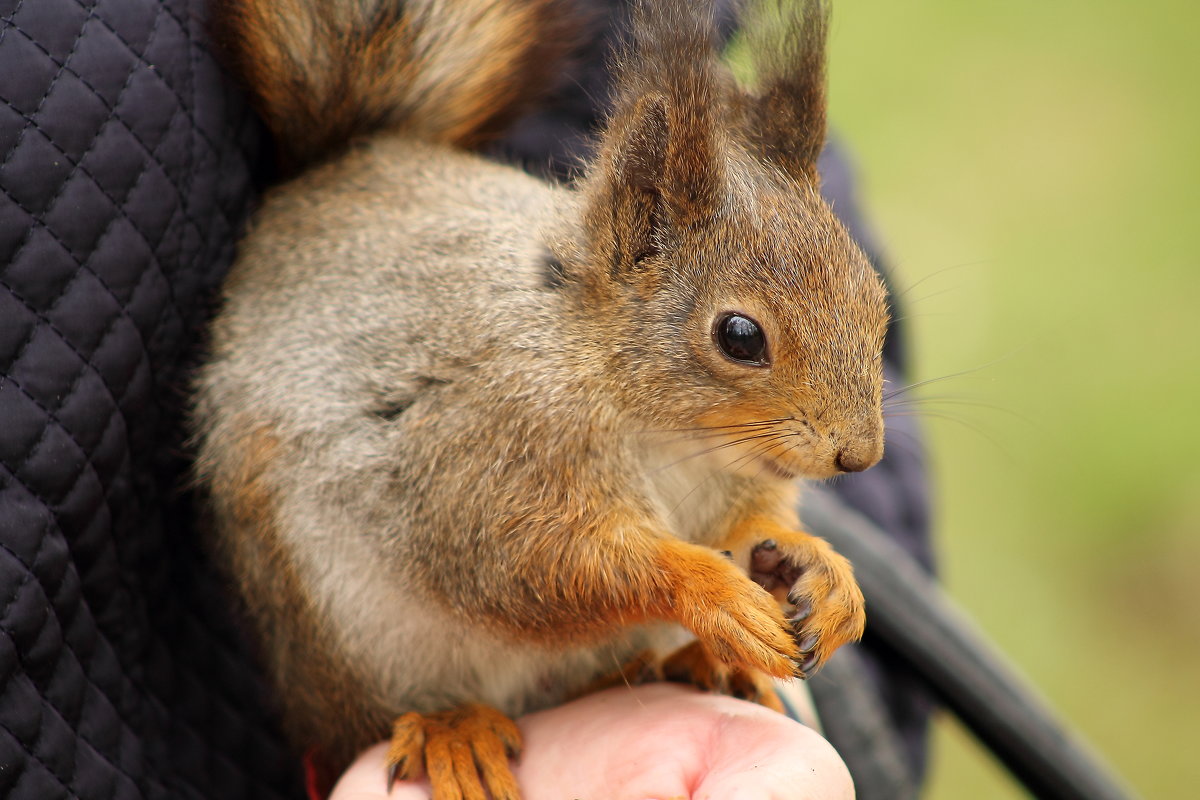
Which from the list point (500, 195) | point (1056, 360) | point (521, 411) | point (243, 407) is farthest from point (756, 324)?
point (1056, 360)

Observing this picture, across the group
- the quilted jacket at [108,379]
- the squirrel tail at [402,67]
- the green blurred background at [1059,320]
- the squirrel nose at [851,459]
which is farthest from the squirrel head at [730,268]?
the green blurred background at [1059,320]

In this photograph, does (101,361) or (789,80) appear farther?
(789,80)

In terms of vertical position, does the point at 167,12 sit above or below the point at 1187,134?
above

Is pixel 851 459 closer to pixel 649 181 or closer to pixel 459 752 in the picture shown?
pixel 649 181

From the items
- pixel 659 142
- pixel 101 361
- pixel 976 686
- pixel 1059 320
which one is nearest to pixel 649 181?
pixel 659 142

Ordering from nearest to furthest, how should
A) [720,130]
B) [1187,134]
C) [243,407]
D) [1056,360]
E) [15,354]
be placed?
[15,354], [720,130], [243,407], [1056,360], [1187,134]

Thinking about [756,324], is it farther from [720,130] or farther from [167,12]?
[167,12]

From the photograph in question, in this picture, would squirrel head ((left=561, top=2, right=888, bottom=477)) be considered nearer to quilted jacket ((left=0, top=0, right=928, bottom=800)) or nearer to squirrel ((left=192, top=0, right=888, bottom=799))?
squirrel ((left=192, top=0, right=888, bottom=799))
